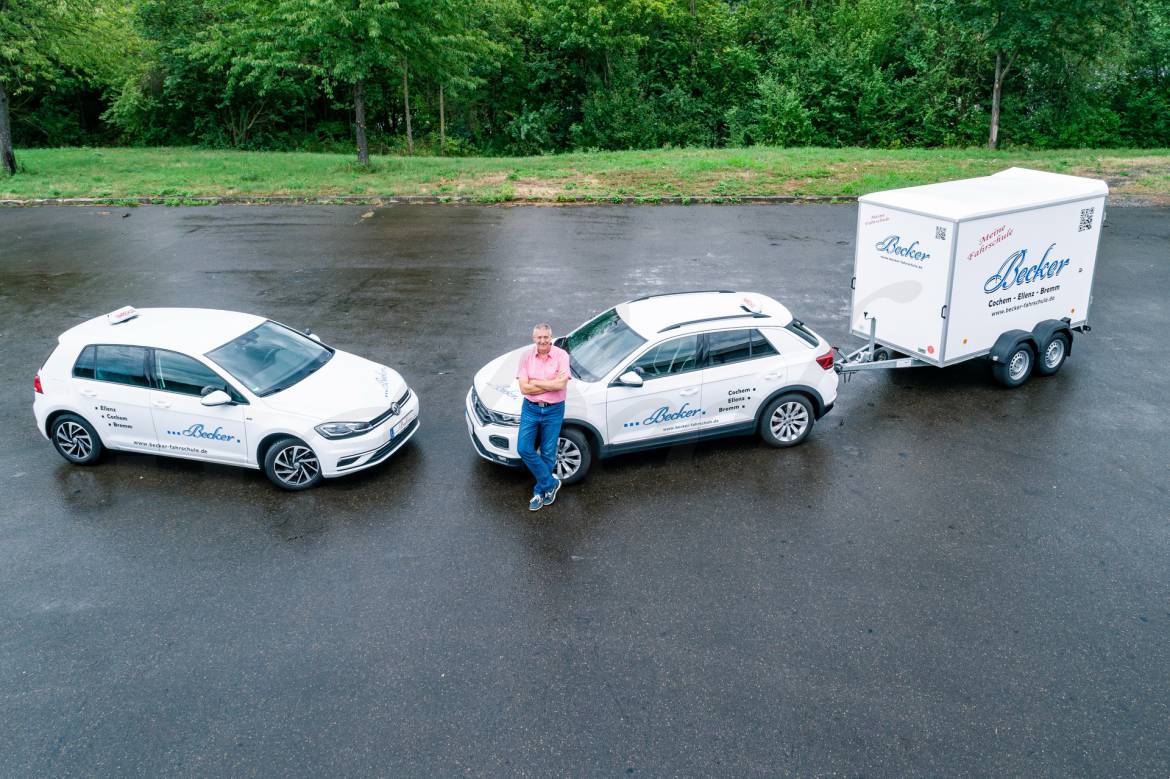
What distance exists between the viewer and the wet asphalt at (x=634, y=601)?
5977 mm

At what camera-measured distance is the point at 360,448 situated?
9.30 m

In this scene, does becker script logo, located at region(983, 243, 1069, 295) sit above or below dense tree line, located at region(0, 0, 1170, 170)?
below

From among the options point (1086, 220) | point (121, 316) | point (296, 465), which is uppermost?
point (1086, 220)

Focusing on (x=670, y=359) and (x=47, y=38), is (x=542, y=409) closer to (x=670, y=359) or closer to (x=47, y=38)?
(x=670, y=359)

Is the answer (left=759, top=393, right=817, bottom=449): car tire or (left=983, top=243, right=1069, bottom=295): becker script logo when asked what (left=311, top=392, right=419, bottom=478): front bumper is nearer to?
(left=759, top=393, right=817, bottom=449): car tire

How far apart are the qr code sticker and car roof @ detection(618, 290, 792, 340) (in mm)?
4400

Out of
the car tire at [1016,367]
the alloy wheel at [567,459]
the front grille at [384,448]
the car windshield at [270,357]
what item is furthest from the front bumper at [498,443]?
the car tire at [1016,367]

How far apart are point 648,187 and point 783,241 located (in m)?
6.67

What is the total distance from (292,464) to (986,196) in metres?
8.85

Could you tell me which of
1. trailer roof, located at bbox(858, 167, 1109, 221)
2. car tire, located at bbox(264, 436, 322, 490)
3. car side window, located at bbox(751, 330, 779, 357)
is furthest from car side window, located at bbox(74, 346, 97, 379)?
trailer roof, located at bbox(858, 167, 1109, 221)

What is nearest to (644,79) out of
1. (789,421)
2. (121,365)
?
(789,421)

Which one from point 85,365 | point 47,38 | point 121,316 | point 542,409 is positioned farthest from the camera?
point 47,38

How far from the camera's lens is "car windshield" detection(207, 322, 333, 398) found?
9555mm

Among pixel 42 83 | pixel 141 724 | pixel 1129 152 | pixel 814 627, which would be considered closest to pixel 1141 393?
pixel 814 627
